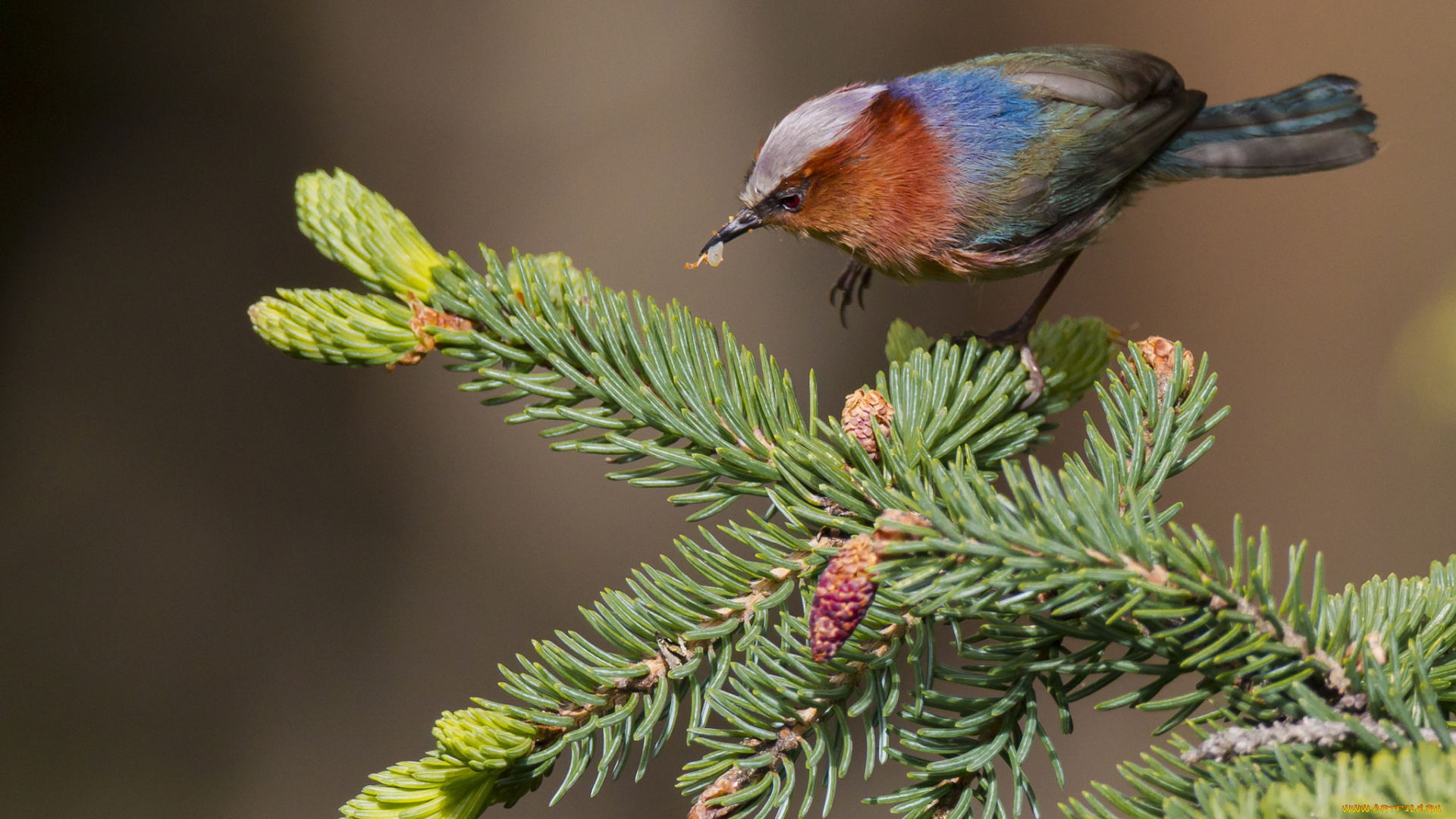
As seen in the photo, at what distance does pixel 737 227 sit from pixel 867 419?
30.4 inches

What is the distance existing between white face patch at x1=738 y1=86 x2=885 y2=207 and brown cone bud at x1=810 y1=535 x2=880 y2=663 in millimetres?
1107

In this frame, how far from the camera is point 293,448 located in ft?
9.21

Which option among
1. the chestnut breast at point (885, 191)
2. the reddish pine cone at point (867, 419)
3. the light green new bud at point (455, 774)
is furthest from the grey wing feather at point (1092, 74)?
the light green new bud at point (455, 774)

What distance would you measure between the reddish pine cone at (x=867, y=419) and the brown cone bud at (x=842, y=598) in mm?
336

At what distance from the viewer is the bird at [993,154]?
1615 millimetres

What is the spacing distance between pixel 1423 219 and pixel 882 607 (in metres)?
3.04

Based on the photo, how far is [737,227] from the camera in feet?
5.40

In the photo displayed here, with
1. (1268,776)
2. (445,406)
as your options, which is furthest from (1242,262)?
(1268,776)

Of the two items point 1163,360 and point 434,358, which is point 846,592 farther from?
point 434,358

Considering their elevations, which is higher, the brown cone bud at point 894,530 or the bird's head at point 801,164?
the bird's head at point 801,164

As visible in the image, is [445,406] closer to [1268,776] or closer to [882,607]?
[882,607]

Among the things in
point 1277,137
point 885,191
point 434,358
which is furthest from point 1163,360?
point 434,358

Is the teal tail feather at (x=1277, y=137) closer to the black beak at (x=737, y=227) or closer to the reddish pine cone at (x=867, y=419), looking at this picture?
the black beak at (x=737, y=227)

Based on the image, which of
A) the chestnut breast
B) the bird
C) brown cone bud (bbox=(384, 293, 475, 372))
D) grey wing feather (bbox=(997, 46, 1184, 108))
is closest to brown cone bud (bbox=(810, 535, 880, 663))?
brown cone bud (bbox=(384, 293, 475, 372))
